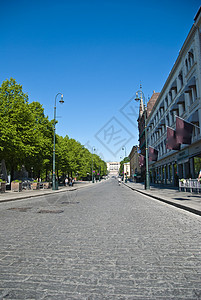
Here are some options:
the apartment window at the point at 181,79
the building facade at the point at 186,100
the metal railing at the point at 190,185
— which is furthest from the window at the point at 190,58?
the metal railing at the point at 190,185

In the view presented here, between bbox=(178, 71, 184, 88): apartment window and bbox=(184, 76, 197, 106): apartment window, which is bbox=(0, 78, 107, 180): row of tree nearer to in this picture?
bbox=(184, 76, 197, 106): apartment window

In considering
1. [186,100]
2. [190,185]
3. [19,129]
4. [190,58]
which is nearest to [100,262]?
[190,185]

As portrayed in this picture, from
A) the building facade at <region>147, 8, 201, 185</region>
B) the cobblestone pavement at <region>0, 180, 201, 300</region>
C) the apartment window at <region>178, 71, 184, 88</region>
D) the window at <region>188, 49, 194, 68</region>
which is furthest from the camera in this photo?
the apartment window at <region>178, 71, 184, 88</region>

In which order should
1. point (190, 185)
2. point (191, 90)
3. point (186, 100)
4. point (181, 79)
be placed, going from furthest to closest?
point (181, 79), point (186, 100), point (191, 90), point (190, 185)

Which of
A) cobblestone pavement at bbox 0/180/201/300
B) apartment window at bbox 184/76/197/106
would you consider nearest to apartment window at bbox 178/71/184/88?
apartment window at bbox 184/76/197/106

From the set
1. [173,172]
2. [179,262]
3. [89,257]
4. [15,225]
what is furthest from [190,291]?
[173,172]

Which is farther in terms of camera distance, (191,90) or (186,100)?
(186,100)

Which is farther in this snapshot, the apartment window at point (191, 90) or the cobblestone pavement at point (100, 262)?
the apartment window at point (191, 90)

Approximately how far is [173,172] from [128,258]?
3324cm

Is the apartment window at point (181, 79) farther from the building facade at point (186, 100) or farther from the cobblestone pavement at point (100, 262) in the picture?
the cobblestone pavement at point (100, 262)

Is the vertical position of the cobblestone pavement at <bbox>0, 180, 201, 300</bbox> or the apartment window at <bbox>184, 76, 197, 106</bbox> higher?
the apartment window at <bbox>184, 76, 197, 106</bbox>

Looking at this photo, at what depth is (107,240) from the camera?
500 cm

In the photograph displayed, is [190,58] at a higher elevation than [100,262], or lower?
higher

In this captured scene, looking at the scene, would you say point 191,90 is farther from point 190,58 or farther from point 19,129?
point 19,129
